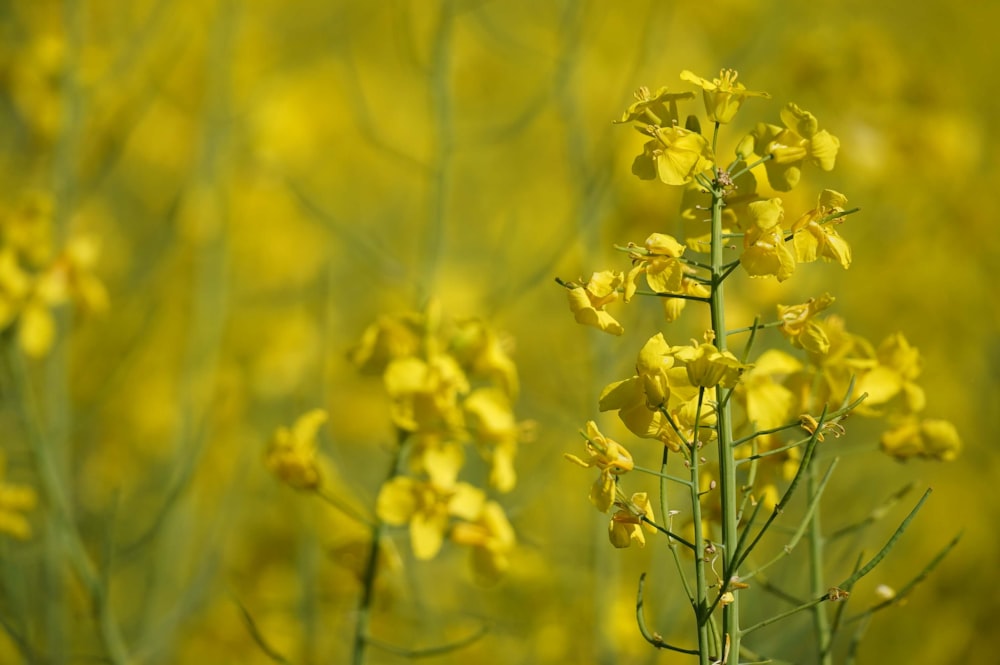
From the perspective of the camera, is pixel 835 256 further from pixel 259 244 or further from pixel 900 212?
pixel 259 244

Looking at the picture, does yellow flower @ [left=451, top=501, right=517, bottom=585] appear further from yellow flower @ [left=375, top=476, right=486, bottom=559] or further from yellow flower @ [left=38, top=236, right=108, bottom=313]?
yellow flower @ [left=38, top=236, right=108, bottom=313]

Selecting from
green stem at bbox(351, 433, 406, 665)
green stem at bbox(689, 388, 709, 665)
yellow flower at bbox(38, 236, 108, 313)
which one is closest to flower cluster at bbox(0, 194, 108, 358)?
yellow flower at bbox(38, 236, 108, 313)

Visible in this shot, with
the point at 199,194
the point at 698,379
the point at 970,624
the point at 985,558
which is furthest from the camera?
the point at 199,194

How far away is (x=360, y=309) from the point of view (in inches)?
160

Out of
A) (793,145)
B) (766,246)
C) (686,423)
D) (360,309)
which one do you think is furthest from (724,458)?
(360,309)

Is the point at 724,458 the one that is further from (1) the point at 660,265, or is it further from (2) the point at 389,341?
(2) the point at 389,341

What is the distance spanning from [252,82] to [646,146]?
281 centimetres

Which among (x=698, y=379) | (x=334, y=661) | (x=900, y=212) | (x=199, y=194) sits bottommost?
(x=334, y=661)

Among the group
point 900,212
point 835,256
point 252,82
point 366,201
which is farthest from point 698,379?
point 366,201

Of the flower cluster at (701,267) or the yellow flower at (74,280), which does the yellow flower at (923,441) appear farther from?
the yellow flower at (74,280)

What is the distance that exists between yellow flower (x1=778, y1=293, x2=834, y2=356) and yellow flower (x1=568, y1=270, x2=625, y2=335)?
14cm

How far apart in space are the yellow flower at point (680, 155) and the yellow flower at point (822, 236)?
0.10 meters

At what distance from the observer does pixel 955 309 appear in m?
3.23

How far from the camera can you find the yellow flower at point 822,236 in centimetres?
80
